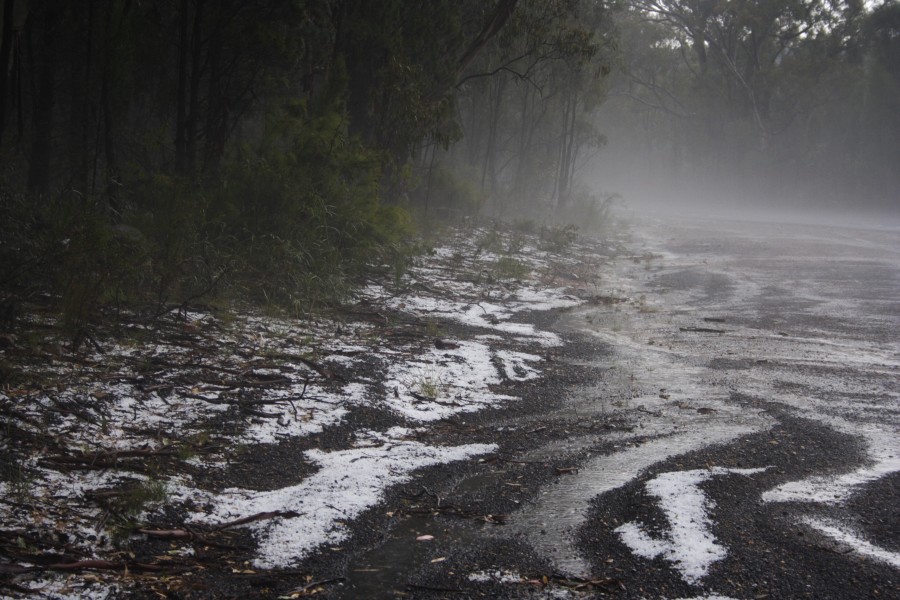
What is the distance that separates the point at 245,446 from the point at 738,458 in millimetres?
3283

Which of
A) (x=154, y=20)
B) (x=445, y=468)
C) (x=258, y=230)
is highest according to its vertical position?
(x=154, y=20)

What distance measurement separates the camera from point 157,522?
141 inches

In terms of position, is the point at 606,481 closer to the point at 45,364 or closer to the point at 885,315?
the point at 45,364

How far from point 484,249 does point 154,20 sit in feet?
26.0

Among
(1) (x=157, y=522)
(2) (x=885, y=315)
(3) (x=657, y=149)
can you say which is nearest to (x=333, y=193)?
(1) (x=157, y=522)

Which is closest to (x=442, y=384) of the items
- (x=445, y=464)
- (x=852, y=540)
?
(x=445, y=464)

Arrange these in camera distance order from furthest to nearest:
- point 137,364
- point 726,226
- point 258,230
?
point 726,226 → point 258,230 → point 137,364

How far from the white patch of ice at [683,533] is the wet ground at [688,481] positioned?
1cm

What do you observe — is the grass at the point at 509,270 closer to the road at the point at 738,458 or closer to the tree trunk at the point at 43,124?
the road at the point at 738,458

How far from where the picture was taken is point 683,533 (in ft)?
12.6

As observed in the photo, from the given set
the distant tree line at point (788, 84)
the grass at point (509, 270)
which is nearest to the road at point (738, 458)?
the grass at point (509, 270)

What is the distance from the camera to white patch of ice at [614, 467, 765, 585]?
358cm

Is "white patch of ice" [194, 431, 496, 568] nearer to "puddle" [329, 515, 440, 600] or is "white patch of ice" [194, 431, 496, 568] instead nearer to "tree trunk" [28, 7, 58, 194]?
"puddle" [329, 515, 440, 600]

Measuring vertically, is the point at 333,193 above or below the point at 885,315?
above
